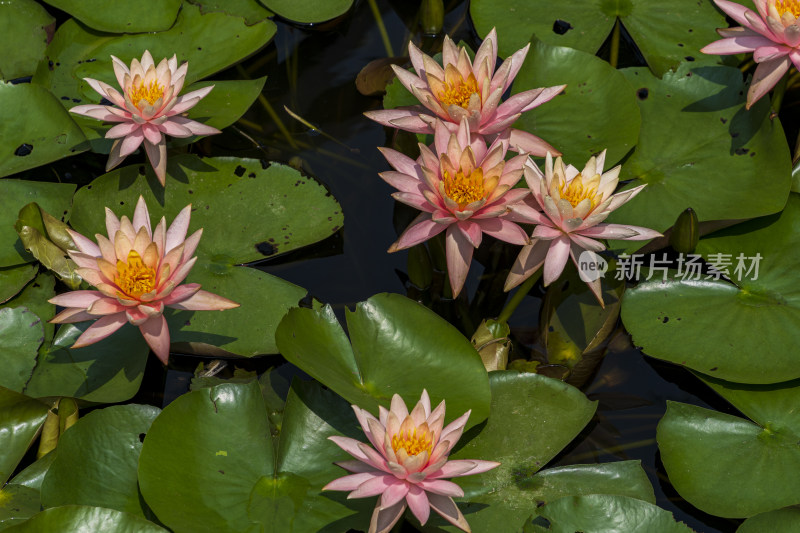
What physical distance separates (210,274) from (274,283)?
27 cm

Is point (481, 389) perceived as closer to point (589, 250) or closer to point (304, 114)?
point (589, 250)

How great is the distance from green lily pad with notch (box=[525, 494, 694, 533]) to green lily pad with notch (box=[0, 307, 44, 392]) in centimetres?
201

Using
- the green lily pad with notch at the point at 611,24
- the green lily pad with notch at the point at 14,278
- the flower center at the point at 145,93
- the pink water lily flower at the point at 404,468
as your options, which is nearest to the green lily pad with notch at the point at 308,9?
the green lily pad with notch at the point at 611,24

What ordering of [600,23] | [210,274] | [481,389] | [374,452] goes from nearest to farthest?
[374,452], [481,389], [210,274], [600,23]

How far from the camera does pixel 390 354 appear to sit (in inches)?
103

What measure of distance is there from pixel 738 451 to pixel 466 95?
5.60ft

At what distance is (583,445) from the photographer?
9.40ft

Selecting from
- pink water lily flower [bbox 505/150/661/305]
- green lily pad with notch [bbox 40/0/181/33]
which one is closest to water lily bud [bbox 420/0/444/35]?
green lily pad with notch [bbox 40/0/181/33]

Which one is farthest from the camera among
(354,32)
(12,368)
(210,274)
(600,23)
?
(354,32)

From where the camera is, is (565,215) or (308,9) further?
(308,9)

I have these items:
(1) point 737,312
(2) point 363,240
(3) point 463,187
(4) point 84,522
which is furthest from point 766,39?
(4) point 84,522

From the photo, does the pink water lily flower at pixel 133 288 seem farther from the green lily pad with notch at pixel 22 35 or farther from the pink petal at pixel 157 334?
the green lily pad with notch at pixel 22 35

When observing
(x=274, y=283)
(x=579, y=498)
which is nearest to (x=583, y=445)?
(x=579, y=498)

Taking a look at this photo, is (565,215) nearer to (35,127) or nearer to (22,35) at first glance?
(35,127)
